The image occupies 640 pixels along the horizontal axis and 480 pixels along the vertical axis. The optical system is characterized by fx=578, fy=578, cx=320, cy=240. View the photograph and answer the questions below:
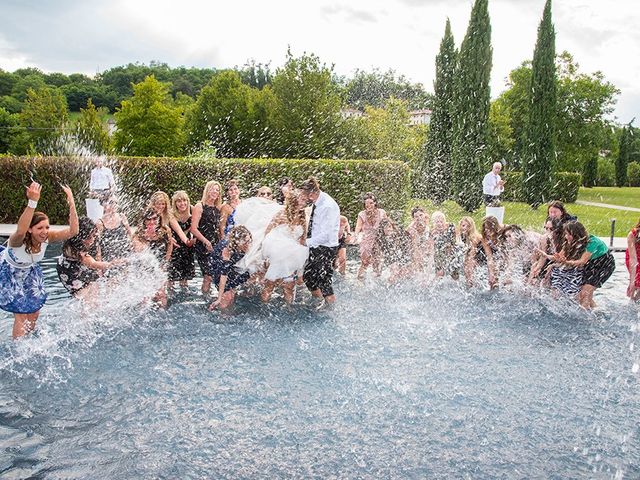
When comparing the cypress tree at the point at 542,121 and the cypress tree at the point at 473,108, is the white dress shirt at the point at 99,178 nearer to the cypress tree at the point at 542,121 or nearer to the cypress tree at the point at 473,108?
the cypress tree at the point at 473,108

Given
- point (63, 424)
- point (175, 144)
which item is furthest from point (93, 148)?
point (63, 424)

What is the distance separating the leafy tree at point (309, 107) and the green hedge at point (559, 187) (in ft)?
31.2

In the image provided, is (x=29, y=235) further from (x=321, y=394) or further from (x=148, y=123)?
(x=148, y=123)

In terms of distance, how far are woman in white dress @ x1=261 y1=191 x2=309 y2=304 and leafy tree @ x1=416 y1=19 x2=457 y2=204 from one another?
20.3m

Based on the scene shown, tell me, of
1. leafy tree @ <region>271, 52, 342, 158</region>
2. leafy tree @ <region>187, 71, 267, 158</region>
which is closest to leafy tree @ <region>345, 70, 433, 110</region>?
leafy tree @ <region>187, 71, 267, 158</region>

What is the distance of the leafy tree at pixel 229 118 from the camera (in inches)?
1997

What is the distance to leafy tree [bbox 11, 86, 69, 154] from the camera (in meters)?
63.1

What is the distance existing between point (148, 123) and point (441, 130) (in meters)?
32.9

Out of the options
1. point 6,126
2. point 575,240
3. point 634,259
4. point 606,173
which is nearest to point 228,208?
point 575,240

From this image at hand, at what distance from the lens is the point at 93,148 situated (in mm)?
53125

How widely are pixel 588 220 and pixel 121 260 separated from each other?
19.1m

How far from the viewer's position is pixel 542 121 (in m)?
24.3

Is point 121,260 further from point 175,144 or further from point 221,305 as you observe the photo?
point 175,144

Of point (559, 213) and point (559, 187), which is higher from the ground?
point (559, 187)
